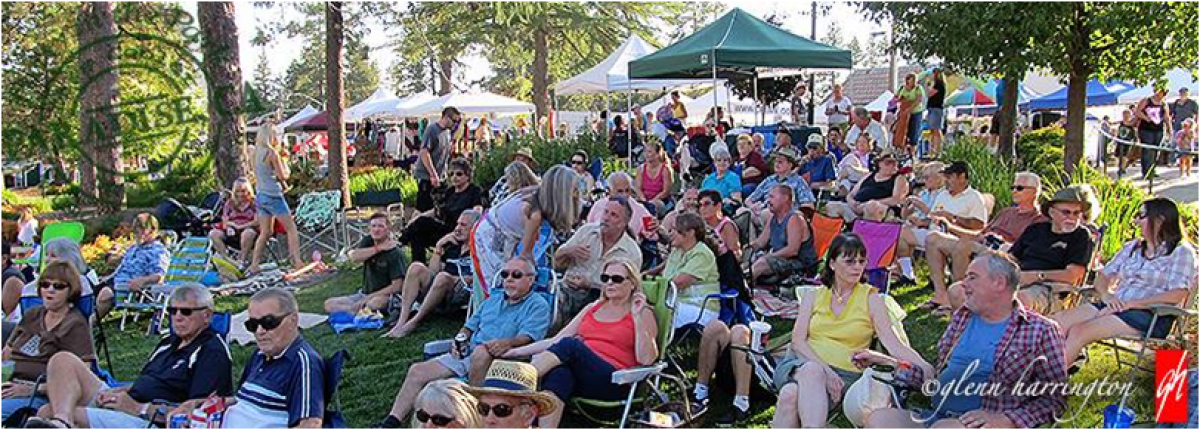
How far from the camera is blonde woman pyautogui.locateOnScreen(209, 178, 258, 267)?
30.4 feet

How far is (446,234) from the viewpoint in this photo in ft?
24.5

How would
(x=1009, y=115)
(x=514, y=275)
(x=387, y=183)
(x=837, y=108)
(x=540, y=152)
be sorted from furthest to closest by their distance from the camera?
(x=837, y=108), (x=387, y=183), (x=540, y=152), (x=1009, y=115), (x=514, y=275)

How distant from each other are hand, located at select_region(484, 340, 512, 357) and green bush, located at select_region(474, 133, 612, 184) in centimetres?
775

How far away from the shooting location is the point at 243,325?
6520mm

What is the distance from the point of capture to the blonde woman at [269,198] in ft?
29.8

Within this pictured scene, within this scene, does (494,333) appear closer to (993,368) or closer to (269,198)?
(993,368)

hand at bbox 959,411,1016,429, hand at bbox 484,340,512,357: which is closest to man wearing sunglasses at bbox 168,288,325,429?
hand at bbox 484,340,512,357

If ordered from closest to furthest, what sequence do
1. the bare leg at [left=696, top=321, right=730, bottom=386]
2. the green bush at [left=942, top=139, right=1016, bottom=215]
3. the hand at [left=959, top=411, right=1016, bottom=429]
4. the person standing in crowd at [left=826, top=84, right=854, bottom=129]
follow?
the hand at [left=959, top=411, right=1016, bottom=429], the bare leg at [left=696, top=321, right=730, bottom=386], the green bush at [left=942, top=139, right=1016, bottom=215], the person standing in crowd at [left=826, top=84, right=854, bottom=129]

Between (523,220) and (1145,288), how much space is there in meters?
3.23

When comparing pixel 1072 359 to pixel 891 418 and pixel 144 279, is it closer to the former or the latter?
pixel 891 418

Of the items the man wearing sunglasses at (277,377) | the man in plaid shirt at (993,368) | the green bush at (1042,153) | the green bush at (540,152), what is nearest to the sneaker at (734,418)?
the man in plaid shirt at (993,368)

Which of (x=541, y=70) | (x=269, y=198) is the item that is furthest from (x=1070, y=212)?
(x=541, y=70)

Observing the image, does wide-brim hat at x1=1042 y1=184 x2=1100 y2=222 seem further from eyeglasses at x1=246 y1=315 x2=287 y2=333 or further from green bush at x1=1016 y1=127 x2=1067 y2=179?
eyeglasses at x1=246 y1=315 x2=287 y2=333

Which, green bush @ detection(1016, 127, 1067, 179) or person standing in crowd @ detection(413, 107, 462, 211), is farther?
person standing in crowd @ detection(413, 107, 462, 211)
